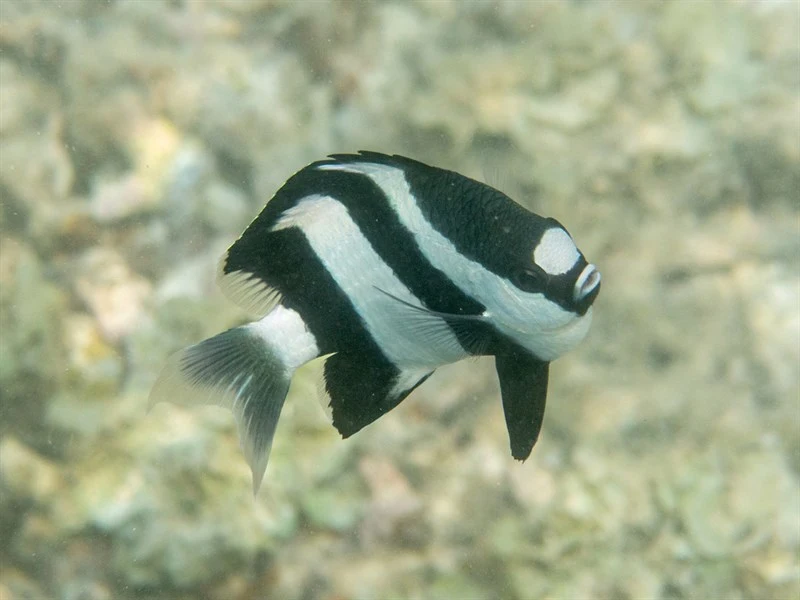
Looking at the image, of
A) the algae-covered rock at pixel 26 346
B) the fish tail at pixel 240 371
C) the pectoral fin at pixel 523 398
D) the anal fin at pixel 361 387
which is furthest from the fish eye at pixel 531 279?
the algae-covered rock at pixel 26 346

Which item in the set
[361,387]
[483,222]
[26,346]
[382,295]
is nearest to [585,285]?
[483,222]

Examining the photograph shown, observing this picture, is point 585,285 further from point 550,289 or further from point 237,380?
point 237,380

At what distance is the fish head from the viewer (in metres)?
1.05

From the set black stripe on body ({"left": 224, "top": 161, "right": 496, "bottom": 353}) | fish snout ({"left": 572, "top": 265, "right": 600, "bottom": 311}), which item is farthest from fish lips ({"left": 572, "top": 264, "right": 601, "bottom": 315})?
black stripe on body ({"left": 224, "top": 161, "right": 496, "bottom": 353})

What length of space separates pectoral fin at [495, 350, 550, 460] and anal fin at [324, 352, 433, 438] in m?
0.17

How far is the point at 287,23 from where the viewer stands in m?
2.87

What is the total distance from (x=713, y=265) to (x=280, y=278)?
2.30m

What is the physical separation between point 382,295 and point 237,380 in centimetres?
35

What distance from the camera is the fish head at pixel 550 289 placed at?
3.46 ft

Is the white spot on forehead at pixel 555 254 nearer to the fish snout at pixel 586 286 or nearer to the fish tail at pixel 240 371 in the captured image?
the fish snout at pixel 586 286

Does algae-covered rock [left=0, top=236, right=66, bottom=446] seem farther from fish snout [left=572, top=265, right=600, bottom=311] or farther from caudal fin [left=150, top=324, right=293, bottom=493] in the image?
fish snout [left=572, top=265, right=600, bottom=311]

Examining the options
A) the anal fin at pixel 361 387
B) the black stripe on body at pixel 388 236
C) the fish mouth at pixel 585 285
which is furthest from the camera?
the anal fin at pixel 361 387

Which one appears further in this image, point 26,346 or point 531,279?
point 26,346

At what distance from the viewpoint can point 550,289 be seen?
3.49 feet
